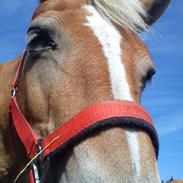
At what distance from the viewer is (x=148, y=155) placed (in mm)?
2879

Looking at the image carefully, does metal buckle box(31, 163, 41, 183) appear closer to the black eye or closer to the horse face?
the horse face

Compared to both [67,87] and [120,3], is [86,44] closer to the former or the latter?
[67,87]

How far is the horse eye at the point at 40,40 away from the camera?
3.62 m

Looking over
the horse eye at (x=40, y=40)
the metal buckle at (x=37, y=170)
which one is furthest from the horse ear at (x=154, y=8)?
the metal buckle at (x=37, y=170)

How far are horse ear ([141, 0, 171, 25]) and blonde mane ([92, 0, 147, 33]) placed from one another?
702mm

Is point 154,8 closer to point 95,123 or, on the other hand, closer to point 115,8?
point 115,8

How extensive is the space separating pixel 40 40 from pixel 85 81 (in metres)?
0.71

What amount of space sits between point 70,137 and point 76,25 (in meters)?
1.05

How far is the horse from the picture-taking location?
9.33ft

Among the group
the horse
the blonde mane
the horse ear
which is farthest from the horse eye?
the horse ear

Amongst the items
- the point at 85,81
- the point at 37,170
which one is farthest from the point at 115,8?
the point at 37,170

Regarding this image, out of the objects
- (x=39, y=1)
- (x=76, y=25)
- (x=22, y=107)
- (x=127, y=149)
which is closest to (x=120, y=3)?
(x=76, y=25)

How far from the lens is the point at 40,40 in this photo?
144 inches

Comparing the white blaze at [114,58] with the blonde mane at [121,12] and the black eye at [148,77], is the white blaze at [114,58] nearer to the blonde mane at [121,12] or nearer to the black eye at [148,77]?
the blonde mane at [121,12]
